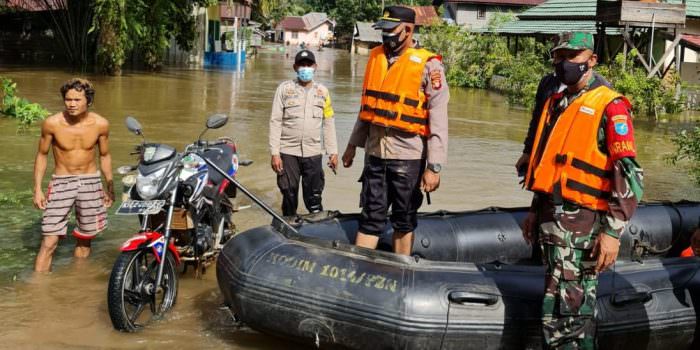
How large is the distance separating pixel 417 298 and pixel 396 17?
1665 mm

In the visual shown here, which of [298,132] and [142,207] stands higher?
[298,132]

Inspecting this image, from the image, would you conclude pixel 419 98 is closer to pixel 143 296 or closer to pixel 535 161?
pixel 535 161

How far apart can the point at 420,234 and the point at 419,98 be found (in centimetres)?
117

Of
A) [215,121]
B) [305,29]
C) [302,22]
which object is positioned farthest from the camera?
[302,22]

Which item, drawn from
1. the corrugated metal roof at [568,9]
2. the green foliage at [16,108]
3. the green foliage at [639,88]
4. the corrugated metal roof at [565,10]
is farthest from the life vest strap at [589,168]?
the corrugated metal roof at [565,10]

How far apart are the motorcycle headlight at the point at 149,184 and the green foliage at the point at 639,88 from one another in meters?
13.8

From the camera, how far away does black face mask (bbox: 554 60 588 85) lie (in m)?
3.65

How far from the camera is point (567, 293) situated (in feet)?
12.2

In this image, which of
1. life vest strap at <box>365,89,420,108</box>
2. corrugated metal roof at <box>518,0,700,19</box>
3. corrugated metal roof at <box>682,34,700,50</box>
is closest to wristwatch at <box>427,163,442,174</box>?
life vest strap at <box>365,89,420,108</box>

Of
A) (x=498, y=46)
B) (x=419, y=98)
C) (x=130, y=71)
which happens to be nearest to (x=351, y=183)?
(x=419, y=98)

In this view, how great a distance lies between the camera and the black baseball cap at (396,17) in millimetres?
4633

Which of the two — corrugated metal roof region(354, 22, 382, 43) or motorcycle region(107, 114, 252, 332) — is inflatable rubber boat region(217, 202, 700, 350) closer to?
motorcycle region(107, 114, 252, 332)

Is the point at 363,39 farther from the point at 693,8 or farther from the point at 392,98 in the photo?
the point at 392,98

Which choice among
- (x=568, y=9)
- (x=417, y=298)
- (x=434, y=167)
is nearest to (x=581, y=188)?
(x=417, y=298)
